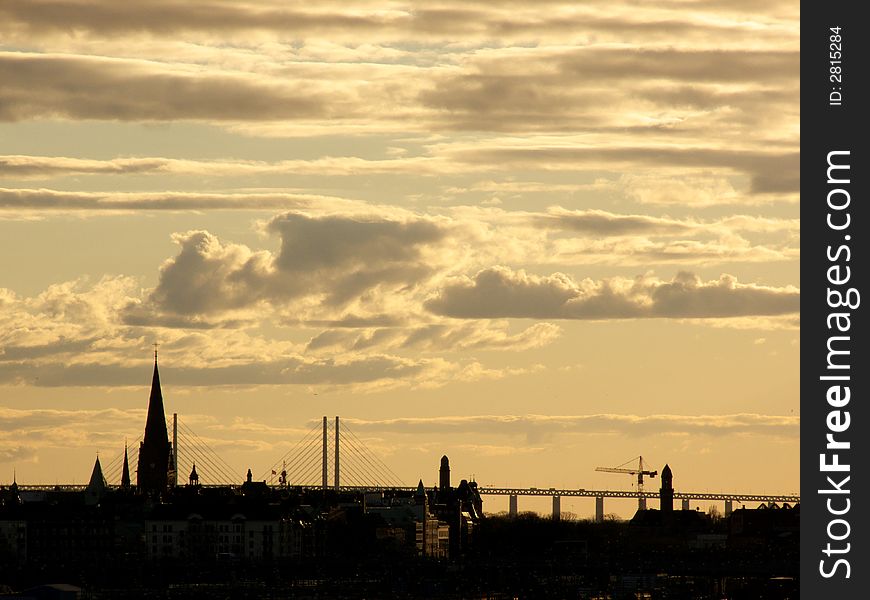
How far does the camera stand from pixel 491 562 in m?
196

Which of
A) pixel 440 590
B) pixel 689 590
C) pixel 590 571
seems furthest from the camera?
pixel 590 571

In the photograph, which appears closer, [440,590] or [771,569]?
[440,590]
